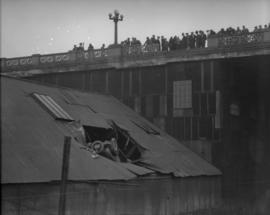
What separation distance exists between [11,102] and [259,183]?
16.1 meters

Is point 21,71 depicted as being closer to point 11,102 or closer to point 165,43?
point 165,43

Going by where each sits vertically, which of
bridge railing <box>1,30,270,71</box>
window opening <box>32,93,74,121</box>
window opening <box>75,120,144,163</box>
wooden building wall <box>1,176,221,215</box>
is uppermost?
bridge railing <box>1,30,270,71</box>

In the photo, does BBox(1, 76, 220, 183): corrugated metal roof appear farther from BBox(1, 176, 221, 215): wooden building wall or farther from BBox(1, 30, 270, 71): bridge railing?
BBox(1, 30, 270, 71): bridge railing

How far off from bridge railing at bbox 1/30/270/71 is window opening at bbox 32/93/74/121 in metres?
10.3

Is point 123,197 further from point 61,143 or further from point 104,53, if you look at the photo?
point 104,53

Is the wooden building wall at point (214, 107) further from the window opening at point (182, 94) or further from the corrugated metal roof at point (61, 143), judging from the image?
the corrugated metal roof at point (61, 143)

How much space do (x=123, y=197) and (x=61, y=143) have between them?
9.41ft

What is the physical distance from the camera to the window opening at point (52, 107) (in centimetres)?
2064

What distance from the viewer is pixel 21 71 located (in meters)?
34.6

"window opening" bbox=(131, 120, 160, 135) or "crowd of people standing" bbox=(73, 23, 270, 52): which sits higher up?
"crowd of people standing" bbox=(73, 23, 270, 52)

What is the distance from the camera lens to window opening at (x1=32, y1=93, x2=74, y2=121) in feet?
67.7

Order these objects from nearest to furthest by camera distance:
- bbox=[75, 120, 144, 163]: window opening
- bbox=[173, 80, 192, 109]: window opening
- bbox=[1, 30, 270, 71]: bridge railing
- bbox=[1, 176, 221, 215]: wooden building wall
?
bbox=[1, 176, 221, 215]: wooden building wall, bbox=[75, 120, 144, 163]: window opening, bbox=[1, 30, 270, 71]: bridge railing, bbox=[173, 80, 192, 109]: window opening

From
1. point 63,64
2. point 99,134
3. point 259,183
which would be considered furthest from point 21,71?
point 259,183

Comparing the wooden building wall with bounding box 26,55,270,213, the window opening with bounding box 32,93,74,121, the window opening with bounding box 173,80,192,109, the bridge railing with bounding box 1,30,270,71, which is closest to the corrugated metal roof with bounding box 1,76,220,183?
the window opening with bounding box 32,93,74,121
